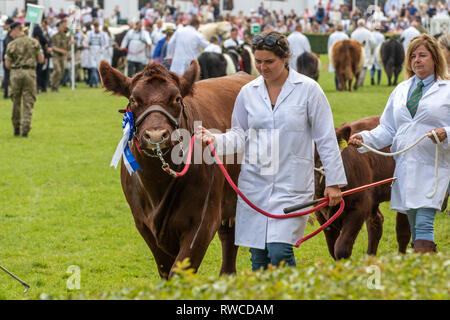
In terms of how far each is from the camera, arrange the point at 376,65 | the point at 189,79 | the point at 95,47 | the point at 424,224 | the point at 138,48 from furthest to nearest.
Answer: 1. the point at 95,47
2. the point at 376,65
3. the point at 138,48
4. the point at 424,224
5. the point at 189,79

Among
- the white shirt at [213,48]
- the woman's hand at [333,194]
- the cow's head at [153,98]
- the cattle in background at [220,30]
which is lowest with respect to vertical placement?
the white shirt at [213,48]

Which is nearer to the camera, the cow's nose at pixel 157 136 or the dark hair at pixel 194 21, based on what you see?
the cow's nose at pixel 157 136

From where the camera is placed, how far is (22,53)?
15.8 meters

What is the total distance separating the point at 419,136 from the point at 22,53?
1163 cm

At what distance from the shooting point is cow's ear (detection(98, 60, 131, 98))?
558 cm

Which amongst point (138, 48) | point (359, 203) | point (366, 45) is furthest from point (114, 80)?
point (366, 45)

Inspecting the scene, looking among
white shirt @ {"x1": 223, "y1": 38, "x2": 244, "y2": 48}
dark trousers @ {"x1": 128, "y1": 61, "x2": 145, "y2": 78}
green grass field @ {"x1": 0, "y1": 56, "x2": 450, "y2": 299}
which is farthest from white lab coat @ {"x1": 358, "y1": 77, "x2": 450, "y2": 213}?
dark trousers @ {"x1": 128, "y1": 61, "x2": 145, "y2": 78}

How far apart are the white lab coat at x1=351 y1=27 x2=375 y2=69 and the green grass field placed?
30.1ft

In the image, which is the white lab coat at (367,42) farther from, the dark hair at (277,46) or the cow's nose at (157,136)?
the cow's nose at (157,136)

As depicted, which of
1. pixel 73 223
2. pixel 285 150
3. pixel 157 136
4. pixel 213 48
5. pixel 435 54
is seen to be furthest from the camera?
pixel 213 48

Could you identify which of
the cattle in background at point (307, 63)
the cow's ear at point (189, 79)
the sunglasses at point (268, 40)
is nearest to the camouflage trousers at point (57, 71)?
the cattle in background at point (307, 63)

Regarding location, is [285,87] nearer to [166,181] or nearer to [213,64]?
[166,181]

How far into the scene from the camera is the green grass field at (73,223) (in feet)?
24.7

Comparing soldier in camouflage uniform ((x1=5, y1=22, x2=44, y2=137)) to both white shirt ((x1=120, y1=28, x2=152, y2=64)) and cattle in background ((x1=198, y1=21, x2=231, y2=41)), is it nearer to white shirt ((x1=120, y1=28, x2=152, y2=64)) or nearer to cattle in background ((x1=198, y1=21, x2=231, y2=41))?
white shirt ((x1=120, y1=28, x2=152, y2=64))
